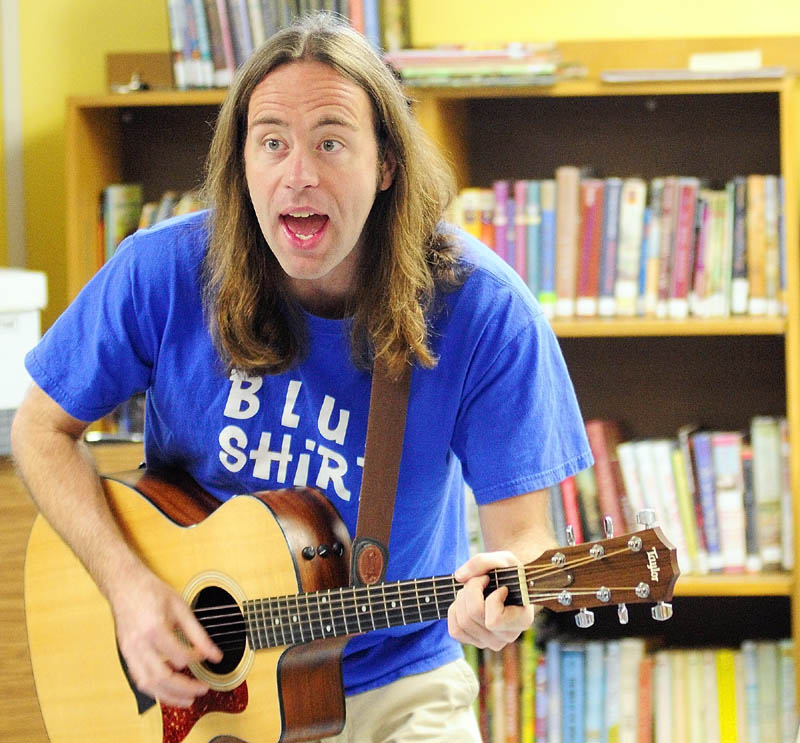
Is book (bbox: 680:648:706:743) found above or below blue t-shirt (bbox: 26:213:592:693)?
below

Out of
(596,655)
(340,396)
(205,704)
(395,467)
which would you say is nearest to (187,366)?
(340,396)

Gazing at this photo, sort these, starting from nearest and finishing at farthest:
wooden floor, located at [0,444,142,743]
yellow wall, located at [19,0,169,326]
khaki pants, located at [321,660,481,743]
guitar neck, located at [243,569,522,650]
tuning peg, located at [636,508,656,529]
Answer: tuning peg, located at [636,508,656,529], guitar neck, located at [243,569,522,650], khaki pants, located at [321,660,481,743], wooden floor, located at [0,444,142,743], yellow wall, located at [19,0,169,326]

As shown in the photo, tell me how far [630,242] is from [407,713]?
1.04m

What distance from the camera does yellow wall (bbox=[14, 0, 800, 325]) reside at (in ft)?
7.97

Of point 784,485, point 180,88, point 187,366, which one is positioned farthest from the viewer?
point 180,88

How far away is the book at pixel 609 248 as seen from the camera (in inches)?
89.0

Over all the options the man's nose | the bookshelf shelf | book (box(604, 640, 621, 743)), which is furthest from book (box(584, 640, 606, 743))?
the man's nose

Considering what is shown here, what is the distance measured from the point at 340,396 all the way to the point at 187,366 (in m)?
0.21

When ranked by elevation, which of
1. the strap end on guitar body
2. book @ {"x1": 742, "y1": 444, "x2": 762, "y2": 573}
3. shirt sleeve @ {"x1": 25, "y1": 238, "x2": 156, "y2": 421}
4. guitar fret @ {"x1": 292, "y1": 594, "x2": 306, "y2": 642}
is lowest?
book @ {"x1": 742, "y1": 444, "x2": 762, "y2": 573}

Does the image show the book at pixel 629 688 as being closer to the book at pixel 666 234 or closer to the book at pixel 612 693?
the book at pixel 612 693

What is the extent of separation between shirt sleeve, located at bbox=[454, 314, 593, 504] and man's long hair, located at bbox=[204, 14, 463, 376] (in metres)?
0.08

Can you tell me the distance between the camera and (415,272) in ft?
4.95

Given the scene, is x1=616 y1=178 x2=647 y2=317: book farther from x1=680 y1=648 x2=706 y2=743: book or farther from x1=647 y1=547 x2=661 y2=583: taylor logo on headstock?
x1=647 y1=547 x2=661 y2=583: taylor logo on headstock

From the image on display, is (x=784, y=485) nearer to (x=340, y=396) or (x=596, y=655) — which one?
(x=596, y=655)
